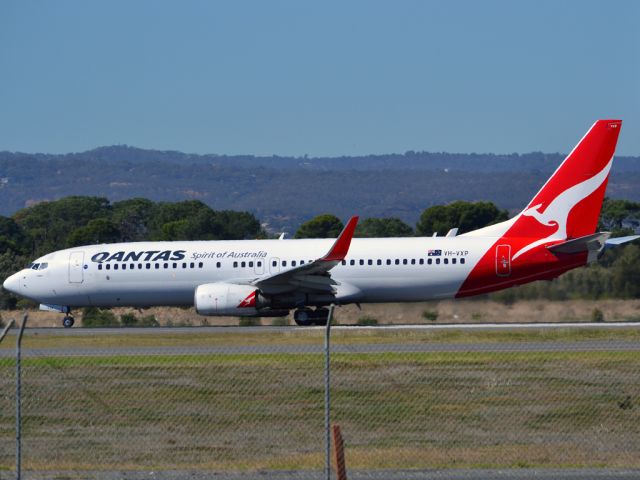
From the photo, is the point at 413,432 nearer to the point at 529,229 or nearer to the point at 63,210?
the point at 529,229

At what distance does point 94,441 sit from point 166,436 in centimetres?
88

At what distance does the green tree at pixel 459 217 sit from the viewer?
7438 centimetres

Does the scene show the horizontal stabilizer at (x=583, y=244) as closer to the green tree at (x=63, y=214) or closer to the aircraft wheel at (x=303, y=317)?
the aircraft wheel at (x=303, y=317)

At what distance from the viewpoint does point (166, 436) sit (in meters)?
15.3

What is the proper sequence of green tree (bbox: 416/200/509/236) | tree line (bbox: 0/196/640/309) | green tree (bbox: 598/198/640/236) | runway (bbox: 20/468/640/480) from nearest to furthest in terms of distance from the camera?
runway (bbox: 20/468/640/480) < tree line (bbox: 0/196/640/309) < green tree (bbox: 416/200/509/236) < green tree (bbox: 598/198/640/236)

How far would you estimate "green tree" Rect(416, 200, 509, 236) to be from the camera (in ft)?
244

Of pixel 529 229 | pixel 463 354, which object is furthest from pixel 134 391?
A: pixel 529 229

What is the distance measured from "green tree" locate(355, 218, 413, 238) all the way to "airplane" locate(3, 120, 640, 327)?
37461mm

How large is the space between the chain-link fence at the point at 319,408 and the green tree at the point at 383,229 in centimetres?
5074

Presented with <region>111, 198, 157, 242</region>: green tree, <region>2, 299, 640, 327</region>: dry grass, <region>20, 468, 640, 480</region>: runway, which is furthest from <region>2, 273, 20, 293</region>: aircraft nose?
<region>111, 198, 157, 242</region>: green tree

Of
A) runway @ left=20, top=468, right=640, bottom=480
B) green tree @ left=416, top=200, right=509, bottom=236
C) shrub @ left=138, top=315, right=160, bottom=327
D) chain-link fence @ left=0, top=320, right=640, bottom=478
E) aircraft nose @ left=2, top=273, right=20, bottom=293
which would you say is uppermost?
green tree @ left=416, top=200, right=509, bottom=236

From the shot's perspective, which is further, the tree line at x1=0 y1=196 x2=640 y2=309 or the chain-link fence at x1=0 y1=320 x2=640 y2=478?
the tree line at x1=0 y1=196 x2=640 y2=309

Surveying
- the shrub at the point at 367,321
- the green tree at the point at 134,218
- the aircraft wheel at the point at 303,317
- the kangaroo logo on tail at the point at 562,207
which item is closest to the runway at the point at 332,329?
the aircraft wheel at the point at 303,317

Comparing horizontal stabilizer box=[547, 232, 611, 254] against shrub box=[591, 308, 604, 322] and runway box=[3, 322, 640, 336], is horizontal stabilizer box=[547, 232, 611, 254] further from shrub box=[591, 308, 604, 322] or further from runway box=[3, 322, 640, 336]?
shrub box=[591, 308, 604, 322]
